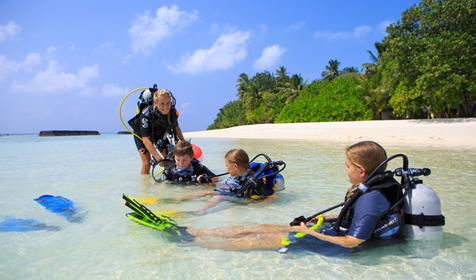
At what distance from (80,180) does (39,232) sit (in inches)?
156

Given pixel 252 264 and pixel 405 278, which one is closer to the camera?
pixel 405 278

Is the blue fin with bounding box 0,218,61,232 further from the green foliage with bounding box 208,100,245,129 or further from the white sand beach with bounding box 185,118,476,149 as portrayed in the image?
the green foliage with bounding box 208,100,245,129

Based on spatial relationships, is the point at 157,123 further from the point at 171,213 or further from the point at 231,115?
the point at 231,115

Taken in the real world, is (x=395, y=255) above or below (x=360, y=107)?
below

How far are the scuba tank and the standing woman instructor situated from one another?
4154 mm

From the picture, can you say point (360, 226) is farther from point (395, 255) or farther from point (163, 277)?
point (163, 277)

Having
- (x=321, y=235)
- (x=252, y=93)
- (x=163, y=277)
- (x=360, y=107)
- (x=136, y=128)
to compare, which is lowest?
(x=163, y=277)

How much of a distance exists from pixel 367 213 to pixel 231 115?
269 ft

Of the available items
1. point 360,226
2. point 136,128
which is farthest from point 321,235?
point 136,128

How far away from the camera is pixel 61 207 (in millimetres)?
4715

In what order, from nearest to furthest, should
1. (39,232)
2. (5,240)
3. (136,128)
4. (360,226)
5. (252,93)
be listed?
(360,226)
(5,240)
(39,232)
(136,128)
(252,93)

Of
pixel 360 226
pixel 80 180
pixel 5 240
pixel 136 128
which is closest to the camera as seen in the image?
pixel 360 226

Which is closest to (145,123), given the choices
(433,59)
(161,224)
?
(161,224)

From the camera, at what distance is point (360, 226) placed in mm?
2818
